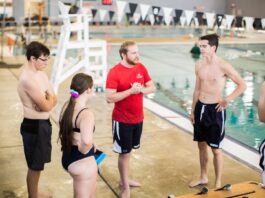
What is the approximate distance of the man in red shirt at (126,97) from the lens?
3.89 m

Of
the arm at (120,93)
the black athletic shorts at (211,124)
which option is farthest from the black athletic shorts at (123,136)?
the black athletic shorts at (211,124)

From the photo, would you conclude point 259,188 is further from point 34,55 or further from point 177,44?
point 177,44

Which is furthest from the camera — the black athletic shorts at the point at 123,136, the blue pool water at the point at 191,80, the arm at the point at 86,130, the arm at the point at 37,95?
the blue pool water at the point at 191,80

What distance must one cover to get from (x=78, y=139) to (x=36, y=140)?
744 mm

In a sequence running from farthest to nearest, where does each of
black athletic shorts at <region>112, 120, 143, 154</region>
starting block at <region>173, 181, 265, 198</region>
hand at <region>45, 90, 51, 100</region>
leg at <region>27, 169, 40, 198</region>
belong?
black athletic shorts at <region>112, 120, 143, 154</region> < leg at <region>27, 169, 40, 198</region> < hand at <region>45, 90, 51, 100</region> < starting block at <region>173, 181, 265, 198</region>

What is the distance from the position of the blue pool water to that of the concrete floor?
45.5 inches

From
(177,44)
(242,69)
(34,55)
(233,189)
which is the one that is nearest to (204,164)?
(233,189)

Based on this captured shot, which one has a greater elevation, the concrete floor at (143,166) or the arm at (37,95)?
the arm at (37,95)

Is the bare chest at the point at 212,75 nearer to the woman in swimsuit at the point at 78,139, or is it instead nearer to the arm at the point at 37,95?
the woman in swimsuit at the point at 78,139

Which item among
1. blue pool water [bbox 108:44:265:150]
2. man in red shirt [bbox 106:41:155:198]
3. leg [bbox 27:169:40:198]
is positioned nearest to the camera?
leg [bbox 27:169:40:198]

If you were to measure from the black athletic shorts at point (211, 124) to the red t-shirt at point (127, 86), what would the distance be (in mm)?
667

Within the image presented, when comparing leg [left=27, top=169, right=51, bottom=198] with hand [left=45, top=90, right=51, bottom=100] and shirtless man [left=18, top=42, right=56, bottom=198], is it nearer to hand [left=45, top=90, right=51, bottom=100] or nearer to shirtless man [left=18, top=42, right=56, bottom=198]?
shirtless man [left=18, top=42, right=56, bottom=198]

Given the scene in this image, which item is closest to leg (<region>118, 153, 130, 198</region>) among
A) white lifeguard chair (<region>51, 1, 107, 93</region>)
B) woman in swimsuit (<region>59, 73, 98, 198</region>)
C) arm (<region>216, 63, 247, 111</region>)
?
woman in swimsuit (<region>59, 73, 98, 198</region>)

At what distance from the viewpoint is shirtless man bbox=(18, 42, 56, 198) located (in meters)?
3.49
